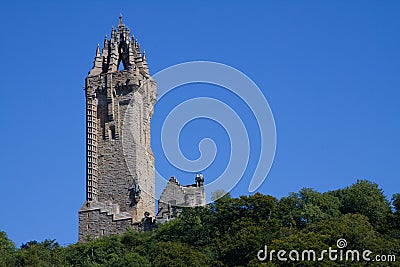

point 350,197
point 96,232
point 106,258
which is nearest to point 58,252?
point 106,258

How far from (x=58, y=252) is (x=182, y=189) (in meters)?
17.1

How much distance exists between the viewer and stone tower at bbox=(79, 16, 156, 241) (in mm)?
113438

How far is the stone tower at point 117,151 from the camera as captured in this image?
113 m

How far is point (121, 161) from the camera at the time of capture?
379 feet

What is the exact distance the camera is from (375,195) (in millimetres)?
104438

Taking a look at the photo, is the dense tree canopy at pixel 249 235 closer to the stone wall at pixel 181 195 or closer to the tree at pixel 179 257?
the tree at pixel 179 257

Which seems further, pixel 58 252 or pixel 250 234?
pixel 58 252

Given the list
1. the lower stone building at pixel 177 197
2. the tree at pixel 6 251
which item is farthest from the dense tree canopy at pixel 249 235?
the lower stone building at pixel 177 197

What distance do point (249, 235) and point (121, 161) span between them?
25831 millimetres

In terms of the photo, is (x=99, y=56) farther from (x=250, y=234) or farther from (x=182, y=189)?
(x=250, y=234)
